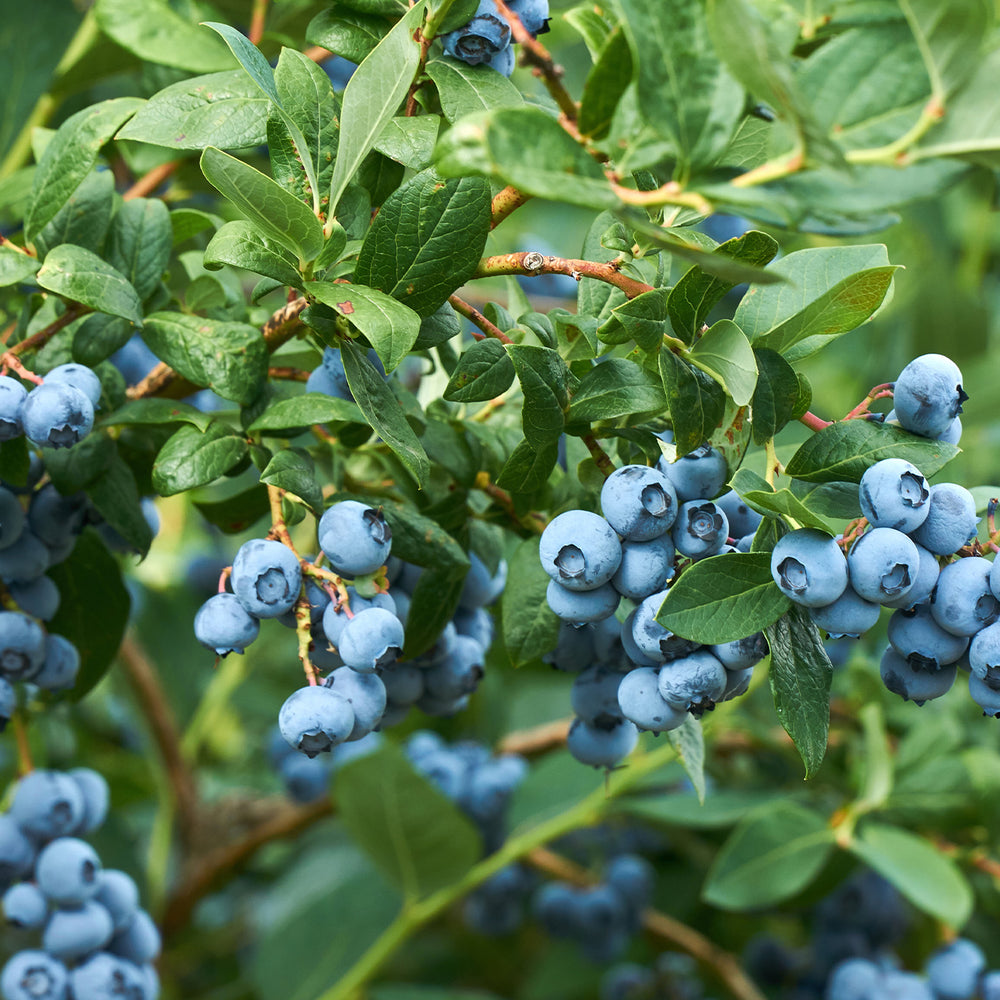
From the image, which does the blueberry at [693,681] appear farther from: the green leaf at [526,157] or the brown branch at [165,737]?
the brown branch at [165,737]

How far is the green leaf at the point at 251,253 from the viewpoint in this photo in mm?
651

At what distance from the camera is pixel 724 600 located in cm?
64

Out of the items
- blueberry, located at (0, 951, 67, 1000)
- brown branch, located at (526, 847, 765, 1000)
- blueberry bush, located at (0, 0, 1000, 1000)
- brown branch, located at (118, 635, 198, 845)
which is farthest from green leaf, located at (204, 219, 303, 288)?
brown branch, located at (526, 847, 765, 1000)

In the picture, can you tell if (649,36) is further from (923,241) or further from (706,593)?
(923,241)

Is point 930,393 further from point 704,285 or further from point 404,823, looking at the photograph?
point 404,823

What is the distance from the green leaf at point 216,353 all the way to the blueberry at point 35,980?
24.3 inches

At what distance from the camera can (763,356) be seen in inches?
27.2

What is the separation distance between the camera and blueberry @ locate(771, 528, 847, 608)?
2.02 ft

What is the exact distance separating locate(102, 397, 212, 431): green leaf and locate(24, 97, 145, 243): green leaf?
0.47ft

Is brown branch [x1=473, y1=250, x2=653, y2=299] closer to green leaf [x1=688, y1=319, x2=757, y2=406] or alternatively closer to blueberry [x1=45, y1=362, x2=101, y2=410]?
green leaf [x1=688, y1=319, x2=757, y2=406]

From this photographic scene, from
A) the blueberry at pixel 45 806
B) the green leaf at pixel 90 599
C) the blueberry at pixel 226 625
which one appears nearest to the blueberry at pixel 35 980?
the blueberry at pixel 45 806

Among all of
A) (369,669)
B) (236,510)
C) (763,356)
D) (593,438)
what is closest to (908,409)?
(763,356)

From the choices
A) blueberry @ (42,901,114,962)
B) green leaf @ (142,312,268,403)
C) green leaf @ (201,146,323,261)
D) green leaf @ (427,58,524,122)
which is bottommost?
blueberry @ (42,901,114,962)

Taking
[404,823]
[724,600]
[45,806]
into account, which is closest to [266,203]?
[724,600]
